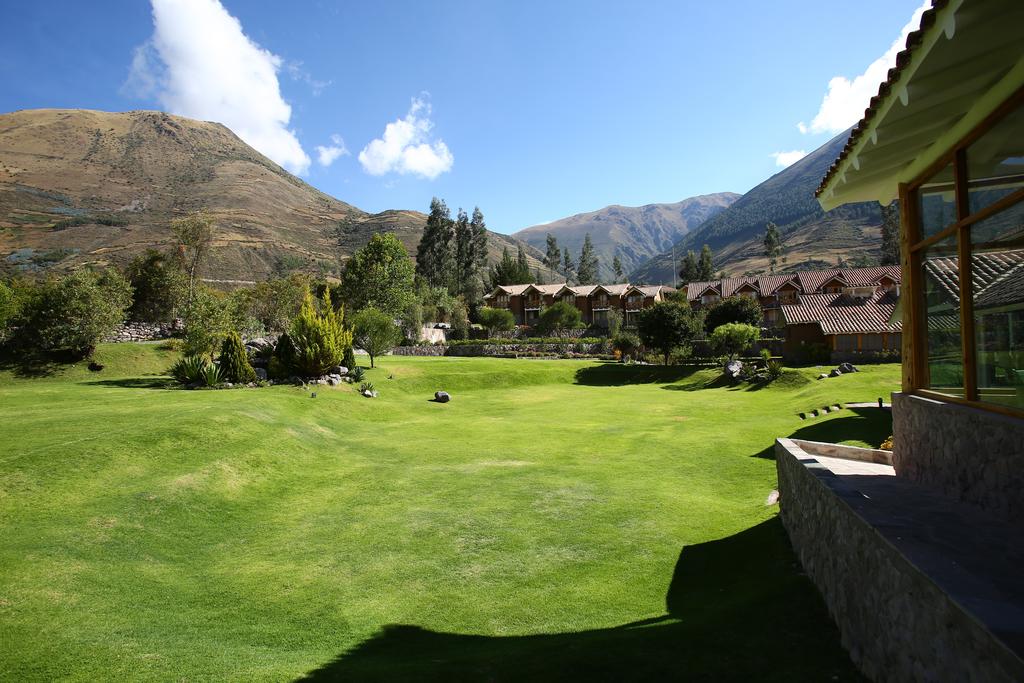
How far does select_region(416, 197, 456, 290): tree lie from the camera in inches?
3863

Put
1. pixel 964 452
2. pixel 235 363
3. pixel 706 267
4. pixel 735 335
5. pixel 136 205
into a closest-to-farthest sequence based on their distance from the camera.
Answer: pixel 964 452
pixel 235 363
pixel 735 335
pixel 706 267
pixel 136 205

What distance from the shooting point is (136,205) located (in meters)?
142

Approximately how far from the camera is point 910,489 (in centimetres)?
603

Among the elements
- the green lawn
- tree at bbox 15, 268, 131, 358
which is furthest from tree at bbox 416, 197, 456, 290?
the green lawn

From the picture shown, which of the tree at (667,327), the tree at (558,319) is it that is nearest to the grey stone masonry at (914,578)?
the tree at (667,327)

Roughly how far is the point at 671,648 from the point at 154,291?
178ft

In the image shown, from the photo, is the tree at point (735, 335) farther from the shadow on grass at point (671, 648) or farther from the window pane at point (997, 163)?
the window pane at point (997, 163)

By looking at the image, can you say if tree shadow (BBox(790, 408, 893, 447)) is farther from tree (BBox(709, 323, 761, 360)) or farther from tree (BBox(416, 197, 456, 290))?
tree (BBox(416, 197, 456, 290))

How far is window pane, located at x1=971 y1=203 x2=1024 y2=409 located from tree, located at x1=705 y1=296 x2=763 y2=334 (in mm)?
48216

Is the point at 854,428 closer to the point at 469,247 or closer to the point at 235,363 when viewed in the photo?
Answer: the point at 235,363

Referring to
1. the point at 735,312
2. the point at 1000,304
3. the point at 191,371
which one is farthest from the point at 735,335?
the point at 1000,304

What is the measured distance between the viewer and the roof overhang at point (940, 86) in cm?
389

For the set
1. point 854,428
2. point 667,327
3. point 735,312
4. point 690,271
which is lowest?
point 854,428

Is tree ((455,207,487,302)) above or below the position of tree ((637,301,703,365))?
above
